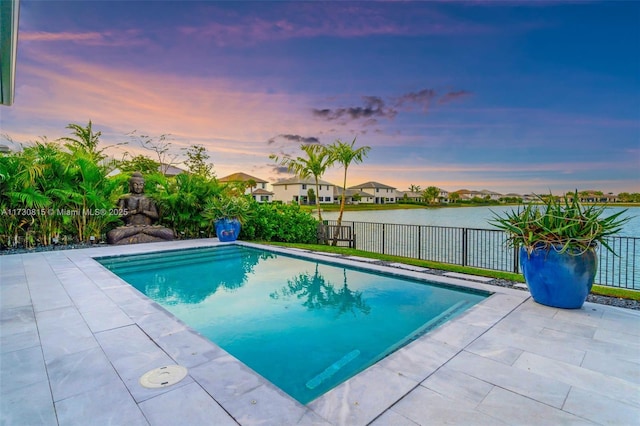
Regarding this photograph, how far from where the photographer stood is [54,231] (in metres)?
9.02

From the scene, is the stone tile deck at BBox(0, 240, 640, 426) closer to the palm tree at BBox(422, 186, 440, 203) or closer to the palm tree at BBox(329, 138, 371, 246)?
the palm tree at BBox(329, 138, 371, 246)

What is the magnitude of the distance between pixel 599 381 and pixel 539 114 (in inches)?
493

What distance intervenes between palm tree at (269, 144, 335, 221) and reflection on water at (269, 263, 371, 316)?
7.97 metres

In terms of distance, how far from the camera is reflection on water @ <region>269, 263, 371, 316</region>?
4738mm

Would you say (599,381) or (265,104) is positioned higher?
(265,104)

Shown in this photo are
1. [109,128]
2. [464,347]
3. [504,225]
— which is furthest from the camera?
[109,128]

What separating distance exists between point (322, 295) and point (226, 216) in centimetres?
617

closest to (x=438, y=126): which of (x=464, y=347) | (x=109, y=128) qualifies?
(x=464, y=347)

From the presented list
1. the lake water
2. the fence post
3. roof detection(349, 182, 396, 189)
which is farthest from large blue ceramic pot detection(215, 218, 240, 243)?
roof detection(349, 182, 396, 189)

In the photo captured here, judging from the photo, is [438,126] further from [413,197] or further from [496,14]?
[413,197]

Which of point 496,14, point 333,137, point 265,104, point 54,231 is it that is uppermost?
point 496,14

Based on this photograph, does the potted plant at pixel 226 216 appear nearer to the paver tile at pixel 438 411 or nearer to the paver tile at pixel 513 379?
the paver tile at pixel 513 379

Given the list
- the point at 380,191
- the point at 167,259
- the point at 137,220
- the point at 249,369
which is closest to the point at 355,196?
the point at 380,191

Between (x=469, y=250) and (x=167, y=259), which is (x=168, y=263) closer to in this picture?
(x=167, y=259)
